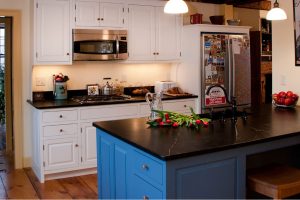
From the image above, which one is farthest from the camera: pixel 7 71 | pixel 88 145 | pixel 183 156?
pixel 7 71

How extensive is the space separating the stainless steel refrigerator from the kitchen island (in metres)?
2.28

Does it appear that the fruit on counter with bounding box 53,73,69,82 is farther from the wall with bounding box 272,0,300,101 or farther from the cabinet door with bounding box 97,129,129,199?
the wall with bounding box 272,0,300,101

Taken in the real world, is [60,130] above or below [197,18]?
below

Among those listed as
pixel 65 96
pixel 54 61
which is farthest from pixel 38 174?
pixel 54 61

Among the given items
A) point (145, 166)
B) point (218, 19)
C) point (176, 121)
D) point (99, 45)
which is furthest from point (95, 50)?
point (145, 166)

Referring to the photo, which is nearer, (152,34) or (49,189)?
(49,189)

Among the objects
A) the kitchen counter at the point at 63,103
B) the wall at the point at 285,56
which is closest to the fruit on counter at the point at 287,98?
the wall at the point at 285,56

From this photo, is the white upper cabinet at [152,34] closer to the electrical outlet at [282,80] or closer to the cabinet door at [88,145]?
the cabinet door at [88,145]

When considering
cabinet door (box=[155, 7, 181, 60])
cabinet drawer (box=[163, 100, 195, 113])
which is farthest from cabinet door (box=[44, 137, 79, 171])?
cabinet door (box=[155, 7, 181, 60])

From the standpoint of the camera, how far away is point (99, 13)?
4.93m

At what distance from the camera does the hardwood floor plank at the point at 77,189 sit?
400 cm

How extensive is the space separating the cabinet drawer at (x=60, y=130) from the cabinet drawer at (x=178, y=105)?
1310 mm

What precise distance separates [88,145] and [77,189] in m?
0.65

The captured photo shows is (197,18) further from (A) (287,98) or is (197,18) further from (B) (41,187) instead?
(B) (41,187)
